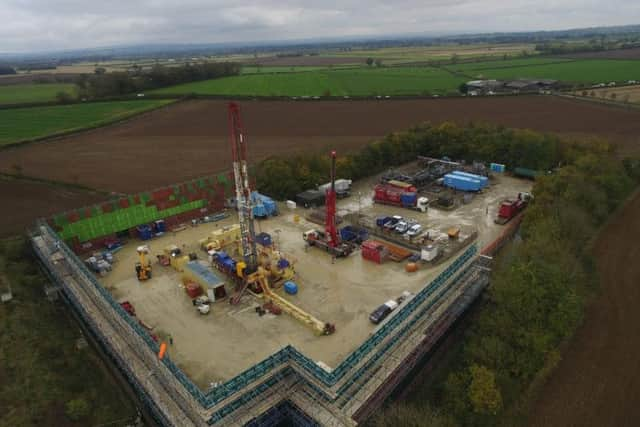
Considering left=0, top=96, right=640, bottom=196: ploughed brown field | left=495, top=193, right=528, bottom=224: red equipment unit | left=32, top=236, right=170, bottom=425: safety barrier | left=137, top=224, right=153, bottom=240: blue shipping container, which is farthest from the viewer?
left=0, top=96, right=640, bottom=196: ploughed brown field

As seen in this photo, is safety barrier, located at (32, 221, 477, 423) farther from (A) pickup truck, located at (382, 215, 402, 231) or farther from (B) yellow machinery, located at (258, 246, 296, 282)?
(A) pickup truck, located at (382, 215, 402, 231)

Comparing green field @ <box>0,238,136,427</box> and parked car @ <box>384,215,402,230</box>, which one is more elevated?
parked car @ <box>384,215,402,230</box>

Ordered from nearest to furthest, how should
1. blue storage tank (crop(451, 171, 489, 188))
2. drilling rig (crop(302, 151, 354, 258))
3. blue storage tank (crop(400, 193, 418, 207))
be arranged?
1. drilling rig (crop(302, 151, 354, 258))
2. blue storage tank (crop(400, 193, 418, 207))
3. blue storage tank (crop(451, 171, 489, 188))

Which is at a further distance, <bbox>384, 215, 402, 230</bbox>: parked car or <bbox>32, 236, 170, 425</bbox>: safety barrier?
<bbox>384, 215, 402, 230</bbox>: parked car

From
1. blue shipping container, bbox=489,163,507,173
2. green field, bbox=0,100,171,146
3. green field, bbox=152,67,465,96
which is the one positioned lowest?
blue shipping container, bbox=489,163,507,173

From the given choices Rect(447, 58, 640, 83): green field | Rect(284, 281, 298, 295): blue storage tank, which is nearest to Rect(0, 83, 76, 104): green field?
Rect(284, 281, 298, 295): blue storage tank

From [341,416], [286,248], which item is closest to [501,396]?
[341,416]

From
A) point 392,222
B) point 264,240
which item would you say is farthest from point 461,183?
point 264,240

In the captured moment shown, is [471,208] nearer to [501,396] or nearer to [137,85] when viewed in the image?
[501,396]
